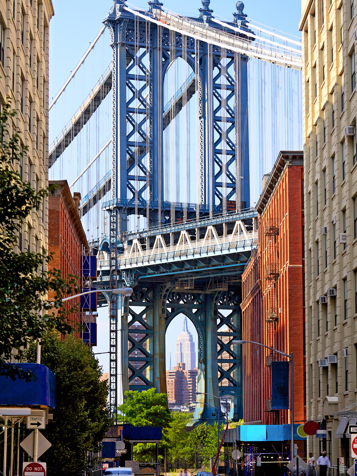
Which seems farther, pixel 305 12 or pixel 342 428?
pixel 305 12

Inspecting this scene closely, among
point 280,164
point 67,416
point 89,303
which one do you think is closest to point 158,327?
point 89,303

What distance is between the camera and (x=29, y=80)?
1773 inches

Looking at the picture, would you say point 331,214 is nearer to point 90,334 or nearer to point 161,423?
point 90,334

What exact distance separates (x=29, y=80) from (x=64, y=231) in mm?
33783

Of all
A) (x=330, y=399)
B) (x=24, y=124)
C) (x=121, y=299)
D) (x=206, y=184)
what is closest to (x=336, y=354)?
(x=330, y=399)

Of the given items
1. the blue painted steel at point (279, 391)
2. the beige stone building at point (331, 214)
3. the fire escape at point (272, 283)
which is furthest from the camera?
the fire escape at point (272, 283)

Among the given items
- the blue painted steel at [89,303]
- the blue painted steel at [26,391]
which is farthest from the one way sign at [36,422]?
the blue painted steel at [89,303]

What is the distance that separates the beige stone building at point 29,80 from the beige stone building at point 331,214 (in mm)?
13892

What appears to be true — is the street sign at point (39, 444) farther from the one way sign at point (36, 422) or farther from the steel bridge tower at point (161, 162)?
the steel bridge tower at point (161, 162)

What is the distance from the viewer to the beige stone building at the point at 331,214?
41.5 m

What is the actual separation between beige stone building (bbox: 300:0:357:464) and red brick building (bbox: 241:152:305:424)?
13.5 m

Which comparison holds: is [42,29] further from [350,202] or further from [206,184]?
[206,184]

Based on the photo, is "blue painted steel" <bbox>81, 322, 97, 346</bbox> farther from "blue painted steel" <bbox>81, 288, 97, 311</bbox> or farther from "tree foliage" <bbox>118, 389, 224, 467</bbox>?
"tree foliage" <bbox>118, 389, 224, 467</bbox>

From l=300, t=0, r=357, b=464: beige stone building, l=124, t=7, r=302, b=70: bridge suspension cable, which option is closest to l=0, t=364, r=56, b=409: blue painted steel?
l=300, t=0, r=357, b=464: beige stone building
